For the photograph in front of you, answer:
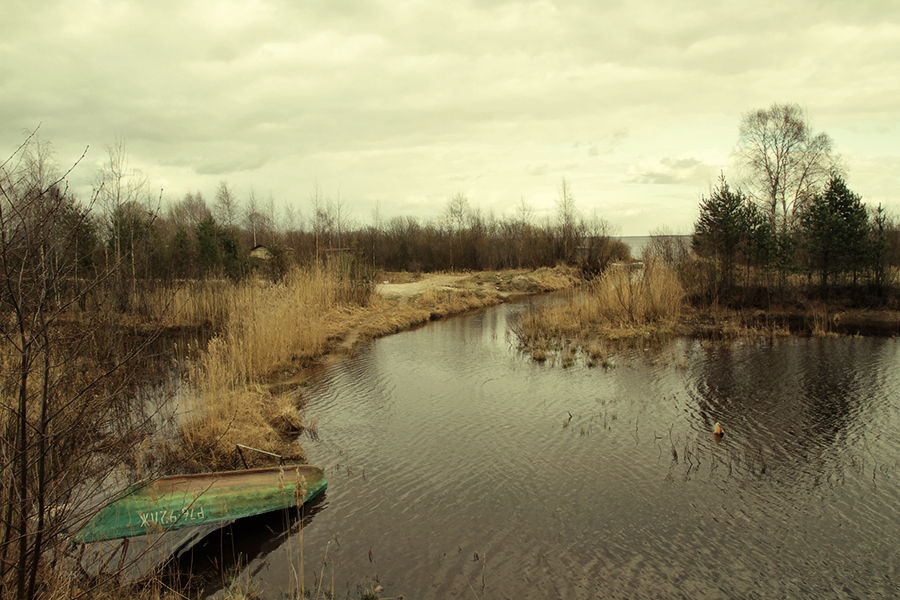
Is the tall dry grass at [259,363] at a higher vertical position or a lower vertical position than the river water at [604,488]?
higher

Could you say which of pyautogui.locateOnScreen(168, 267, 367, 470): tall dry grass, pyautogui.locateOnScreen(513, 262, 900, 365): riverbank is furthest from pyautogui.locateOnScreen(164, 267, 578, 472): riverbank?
pyautogui.locateOnScreen(513, 262, 900, 365): riverbank

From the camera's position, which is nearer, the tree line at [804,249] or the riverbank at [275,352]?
the riverbank at [275,352]

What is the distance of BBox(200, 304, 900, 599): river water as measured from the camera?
170 inches

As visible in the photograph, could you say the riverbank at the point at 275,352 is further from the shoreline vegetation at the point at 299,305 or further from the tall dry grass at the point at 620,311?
the tall dry grass at the point at 620,311

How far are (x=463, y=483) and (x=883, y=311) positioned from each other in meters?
17.0

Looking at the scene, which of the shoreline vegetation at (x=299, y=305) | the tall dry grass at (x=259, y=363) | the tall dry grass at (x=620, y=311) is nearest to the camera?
the shoreline vegetation at (x=299, y=305)

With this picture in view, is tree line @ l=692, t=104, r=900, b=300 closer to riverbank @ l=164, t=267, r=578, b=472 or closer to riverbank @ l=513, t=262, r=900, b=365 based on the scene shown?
riverbank @ l=513, t=262, r=900, b=365

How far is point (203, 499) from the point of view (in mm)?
4863

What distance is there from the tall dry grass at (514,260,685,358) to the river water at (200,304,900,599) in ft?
13.3

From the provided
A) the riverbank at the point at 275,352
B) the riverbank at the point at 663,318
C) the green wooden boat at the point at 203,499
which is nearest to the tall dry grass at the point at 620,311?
the riverbank at the point at 663,318

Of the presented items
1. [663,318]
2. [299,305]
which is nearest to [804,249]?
[663,318]

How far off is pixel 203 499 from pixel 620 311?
1280cm

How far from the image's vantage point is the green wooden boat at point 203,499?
4445 mm

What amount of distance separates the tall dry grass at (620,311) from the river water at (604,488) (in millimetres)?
4057
